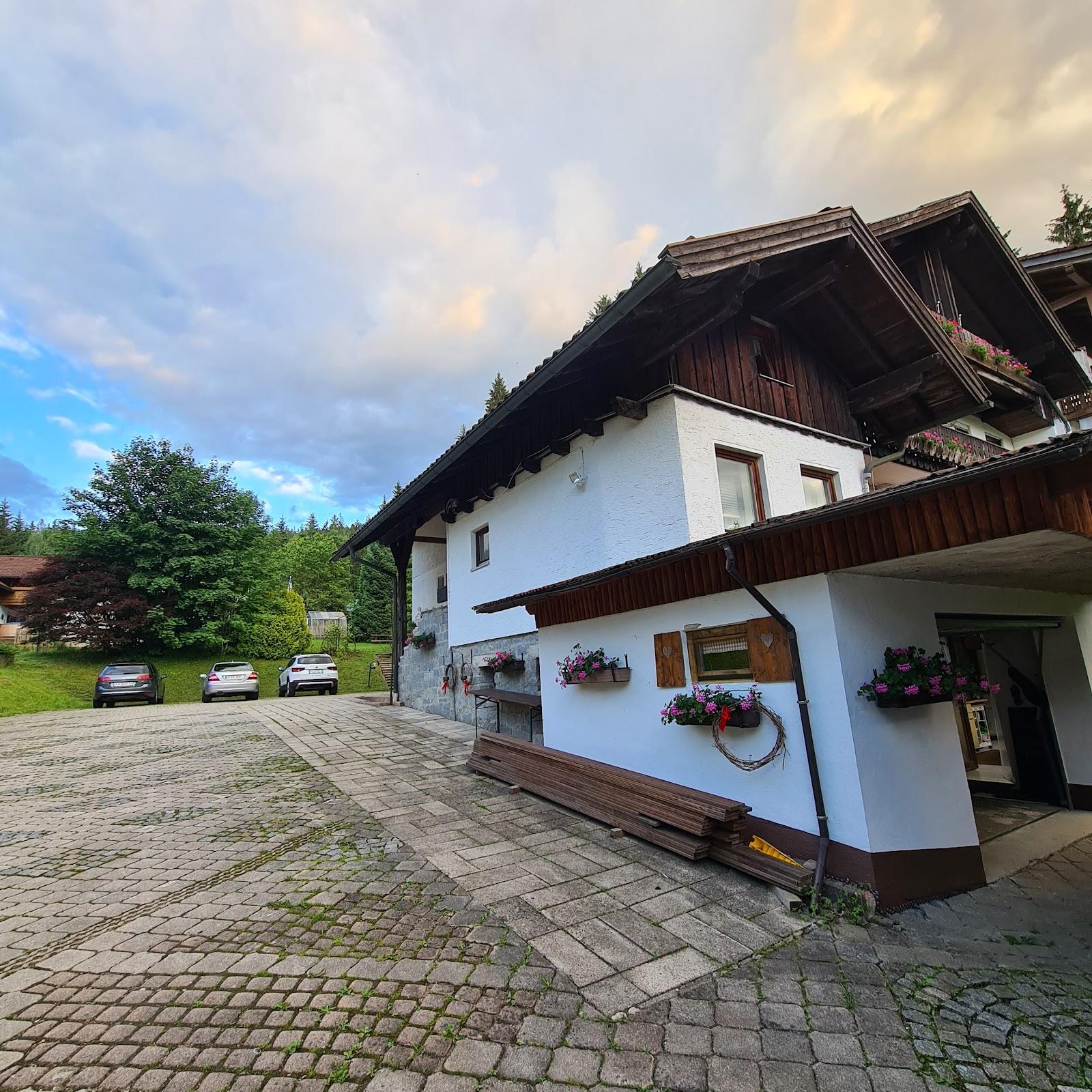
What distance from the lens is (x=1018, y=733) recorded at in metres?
6.54

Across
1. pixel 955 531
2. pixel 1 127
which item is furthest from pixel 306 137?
pixel 955 531

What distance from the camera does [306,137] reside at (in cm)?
927

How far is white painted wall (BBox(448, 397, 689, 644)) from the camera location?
6.66 m

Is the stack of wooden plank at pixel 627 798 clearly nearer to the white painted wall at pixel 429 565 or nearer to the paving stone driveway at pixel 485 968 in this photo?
the paving stone driveway at pixel 485 968

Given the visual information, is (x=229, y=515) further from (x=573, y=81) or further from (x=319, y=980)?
(x=319, y=980)

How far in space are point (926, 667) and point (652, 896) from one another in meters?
2.45

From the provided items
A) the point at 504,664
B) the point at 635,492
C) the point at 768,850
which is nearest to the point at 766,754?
the point at 768,850

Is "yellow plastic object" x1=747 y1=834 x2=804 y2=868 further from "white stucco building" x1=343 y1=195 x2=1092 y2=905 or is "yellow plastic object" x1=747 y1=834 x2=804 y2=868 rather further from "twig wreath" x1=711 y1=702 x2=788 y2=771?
"twig wreath" x1=711 y1=702 x2=788 y2=771

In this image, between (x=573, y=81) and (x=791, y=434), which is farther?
(x=573, y=81)

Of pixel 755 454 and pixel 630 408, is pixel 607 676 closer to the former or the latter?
pixel 630 408

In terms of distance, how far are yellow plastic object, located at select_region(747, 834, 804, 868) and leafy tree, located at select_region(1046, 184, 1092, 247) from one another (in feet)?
84.0

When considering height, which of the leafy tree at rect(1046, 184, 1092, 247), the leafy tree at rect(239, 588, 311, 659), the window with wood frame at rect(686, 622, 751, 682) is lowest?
the window with wood frame at rect(686, 622, 751, 682)

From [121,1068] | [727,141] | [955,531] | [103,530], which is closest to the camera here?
[121,1068]

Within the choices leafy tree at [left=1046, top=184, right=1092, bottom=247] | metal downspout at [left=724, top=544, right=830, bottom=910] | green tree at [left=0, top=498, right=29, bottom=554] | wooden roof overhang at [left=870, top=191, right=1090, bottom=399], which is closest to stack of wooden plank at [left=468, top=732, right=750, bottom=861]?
metal downspout at [left=724, top=544, right=830, bottom=910]
